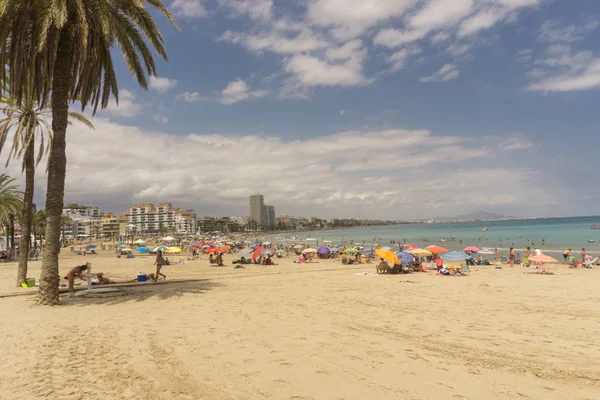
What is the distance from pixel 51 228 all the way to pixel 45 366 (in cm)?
669

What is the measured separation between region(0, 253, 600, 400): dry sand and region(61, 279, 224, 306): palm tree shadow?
0.13 m

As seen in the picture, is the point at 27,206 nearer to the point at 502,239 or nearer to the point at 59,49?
the point at 59,49

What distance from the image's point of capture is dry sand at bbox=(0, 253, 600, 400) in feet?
15.6

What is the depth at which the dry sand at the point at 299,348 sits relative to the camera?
476 centimetres

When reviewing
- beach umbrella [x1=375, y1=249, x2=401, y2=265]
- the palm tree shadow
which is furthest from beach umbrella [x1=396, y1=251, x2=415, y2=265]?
the palm tree shadow

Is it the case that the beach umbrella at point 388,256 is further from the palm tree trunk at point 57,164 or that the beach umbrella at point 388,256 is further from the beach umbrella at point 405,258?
the palm tree trunk at point 57,164

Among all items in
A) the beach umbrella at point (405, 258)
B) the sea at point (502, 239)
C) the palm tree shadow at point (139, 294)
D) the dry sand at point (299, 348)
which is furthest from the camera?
the sea at point (502, 239)

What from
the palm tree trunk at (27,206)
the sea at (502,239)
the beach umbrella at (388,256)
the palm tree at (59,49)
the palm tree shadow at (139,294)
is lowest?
the sea at (502,239)

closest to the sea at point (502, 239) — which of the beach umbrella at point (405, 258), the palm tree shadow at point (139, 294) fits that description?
the beach umbrella at point (405, 258)

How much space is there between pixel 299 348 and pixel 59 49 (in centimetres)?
1166

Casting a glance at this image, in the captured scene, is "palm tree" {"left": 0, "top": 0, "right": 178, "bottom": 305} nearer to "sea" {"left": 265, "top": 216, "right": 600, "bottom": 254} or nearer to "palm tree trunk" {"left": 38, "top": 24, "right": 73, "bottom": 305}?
"palm tree trunk" {"left": 38, "top": 24, "right": 73, "bottom": 305}

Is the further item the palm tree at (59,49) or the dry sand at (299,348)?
the palm tree at (59,49)

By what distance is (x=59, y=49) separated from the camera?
10836 mm

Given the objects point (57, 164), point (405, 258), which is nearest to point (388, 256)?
point (405, 258)
